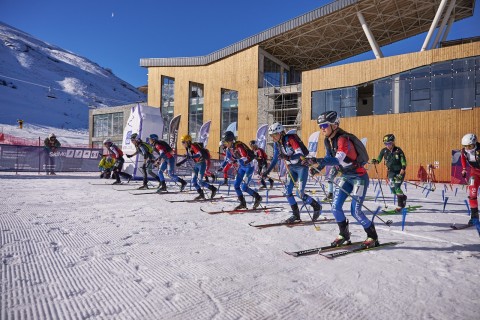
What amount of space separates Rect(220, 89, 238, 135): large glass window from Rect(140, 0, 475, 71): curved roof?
4.81 metres

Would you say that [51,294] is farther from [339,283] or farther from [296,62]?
[296,62]

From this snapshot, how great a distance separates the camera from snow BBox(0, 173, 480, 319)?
2.40 m

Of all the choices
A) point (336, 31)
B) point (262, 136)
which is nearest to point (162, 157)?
point (262, 136)

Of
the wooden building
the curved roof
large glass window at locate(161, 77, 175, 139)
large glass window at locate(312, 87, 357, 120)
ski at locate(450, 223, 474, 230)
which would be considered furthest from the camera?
large glass window at locate(161, 77, 175, 139)

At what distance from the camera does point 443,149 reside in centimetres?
2195

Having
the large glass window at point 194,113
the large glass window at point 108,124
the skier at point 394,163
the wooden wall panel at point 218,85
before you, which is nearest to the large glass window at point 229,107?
the wooden wall panel at point 218,85

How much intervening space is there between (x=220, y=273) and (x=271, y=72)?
3676 centimetres

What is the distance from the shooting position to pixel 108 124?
1735 inches

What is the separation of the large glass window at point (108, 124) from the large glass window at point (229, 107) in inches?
687

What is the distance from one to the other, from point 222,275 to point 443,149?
25.0 m

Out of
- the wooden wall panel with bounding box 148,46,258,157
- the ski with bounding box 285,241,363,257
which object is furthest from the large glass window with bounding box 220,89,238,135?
the ski with bounding box 285,241,363,257

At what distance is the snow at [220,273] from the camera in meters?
2.40

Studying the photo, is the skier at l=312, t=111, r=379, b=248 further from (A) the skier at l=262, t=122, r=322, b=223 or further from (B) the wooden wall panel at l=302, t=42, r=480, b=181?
(B) the wooden wall panel at l=302, t=42, r=480, b=181

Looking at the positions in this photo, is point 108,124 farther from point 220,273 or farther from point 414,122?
point 220,273
